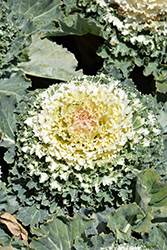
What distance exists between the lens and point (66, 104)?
4.46 ft

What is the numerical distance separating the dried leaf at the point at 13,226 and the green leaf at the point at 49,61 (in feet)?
2.61

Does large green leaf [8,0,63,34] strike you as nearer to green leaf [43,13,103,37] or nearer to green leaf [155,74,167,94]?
green leaf [43,13,103,37]

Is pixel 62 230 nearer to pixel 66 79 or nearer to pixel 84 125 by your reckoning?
pixel 84 125

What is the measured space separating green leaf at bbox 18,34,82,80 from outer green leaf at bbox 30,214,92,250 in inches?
32.6

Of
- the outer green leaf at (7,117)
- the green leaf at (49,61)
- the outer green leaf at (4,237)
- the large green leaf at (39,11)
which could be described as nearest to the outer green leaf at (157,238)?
the outer green leaf at (4,237)

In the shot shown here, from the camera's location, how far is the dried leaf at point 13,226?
145cm

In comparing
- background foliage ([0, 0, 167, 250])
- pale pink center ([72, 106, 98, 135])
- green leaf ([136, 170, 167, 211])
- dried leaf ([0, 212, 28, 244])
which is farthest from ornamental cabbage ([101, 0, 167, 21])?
dried leaf ([0, 212, 28, 244])

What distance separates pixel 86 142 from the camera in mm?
1320

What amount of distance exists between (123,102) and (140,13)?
0.65 meters

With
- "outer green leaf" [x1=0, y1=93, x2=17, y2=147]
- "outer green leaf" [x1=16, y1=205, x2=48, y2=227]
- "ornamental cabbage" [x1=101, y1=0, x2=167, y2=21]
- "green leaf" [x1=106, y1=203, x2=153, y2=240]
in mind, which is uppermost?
"ornamental cabbage" [x1=101, y1=0, x2=167, y2=21]

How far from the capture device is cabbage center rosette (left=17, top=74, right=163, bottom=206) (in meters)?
1.31

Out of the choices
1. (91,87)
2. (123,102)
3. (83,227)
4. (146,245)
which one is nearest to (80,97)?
(91,87)

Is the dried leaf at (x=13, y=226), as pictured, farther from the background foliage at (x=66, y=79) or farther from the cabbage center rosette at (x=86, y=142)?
the cabbage center rosette at (x=86, y=142)

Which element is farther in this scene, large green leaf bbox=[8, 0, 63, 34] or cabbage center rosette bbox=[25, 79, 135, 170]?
large green leaf bbox=[8, 0, 63, 34]
